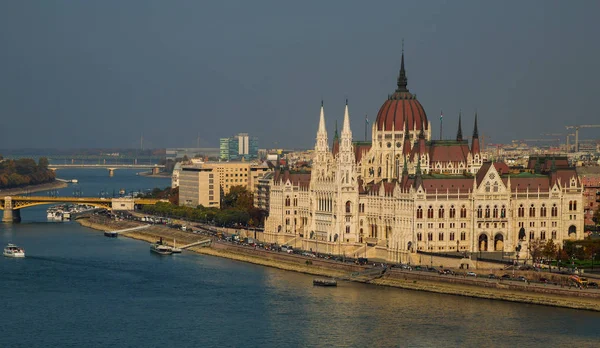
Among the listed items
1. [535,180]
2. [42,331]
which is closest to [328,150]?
[535,180]

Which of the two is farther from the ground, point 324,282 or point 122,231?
point 122,231

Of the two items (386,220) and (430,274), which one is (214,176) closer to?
(386,220)

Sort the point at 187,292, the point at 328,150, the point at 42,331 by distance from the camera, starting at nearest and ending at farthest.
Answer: the point at 42,331, the point at 187,292, the point at 328,150

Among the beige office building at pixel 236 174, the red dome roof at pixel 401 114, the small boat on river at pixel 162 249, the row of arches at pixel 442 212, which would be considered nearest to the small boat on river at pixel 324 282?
the row of arches at pixel 442 212

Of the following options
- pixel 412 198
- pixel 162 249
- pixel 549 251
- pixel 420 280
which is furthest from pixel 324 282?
pixel 162 249

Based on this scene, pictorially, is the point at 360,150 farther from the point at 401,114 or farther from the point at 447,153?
the point at 447,153

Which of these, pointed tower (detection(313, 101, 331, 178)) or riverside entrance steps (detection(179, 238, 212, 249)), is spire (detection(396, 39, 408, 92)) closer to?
pointed tower (detection(313, 101, 331, 178))

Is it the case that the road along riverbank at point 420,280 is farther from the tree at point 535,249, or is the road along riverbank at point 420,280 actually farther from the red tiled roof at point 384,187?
the tree at point 535,249
